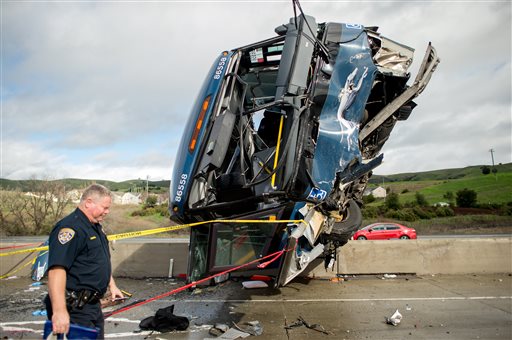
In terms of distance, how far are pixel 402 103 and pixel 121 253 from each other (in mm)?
6091

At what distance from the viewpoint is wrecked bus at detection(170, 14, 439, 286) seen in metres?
4.20

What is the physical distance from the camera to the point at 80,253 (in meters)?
2.58

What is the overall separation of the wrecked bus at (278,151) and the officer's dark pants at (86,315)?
1.54 metres

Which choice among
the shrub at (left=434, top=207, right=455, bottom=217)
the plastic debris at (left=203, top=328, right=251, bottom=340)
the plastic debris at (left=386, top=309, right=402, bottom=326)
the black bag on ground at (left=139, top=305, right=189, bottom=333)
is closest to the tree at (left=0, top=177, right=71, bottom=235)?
the black bag on ground at (left=139, top=305, right=189, bottom=333)

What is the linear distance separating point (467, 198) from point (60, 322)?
45.0 metres

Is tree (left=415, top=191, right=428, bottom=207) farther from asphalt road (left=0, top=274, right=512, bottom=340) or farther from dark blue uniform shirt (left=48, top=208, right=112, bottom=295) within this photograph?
dark blue uniform shirt (left=48, top=208, right=112, bottom=295)

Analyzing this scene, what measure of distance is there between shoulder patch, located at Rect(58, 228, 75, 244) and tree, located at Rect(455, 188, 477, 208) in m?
44.5

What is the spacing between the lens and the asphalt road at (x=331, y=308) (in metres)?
4.65

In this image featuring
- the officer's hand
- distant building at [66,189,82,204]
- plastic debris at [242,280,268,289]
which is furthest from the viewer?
distant building at [66,189,82,204]

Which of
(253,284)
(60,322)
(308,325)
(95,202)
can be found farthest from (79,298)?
(253,284)

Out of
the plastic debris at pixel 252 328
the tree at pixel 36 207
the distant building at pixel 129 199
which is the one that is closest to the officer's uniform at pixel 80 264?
the plastic debris at pixel 252 328

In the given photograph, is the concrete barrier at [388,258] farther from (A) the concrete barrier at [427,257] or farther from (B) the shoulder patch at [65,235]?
(B) the shoulder patch at [65,235]

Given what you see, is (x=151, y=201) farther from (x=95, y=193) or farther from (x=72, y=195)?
(x=95, y=193)

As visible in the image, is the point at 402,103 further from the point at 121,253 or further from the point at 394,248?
the point at 121,253
